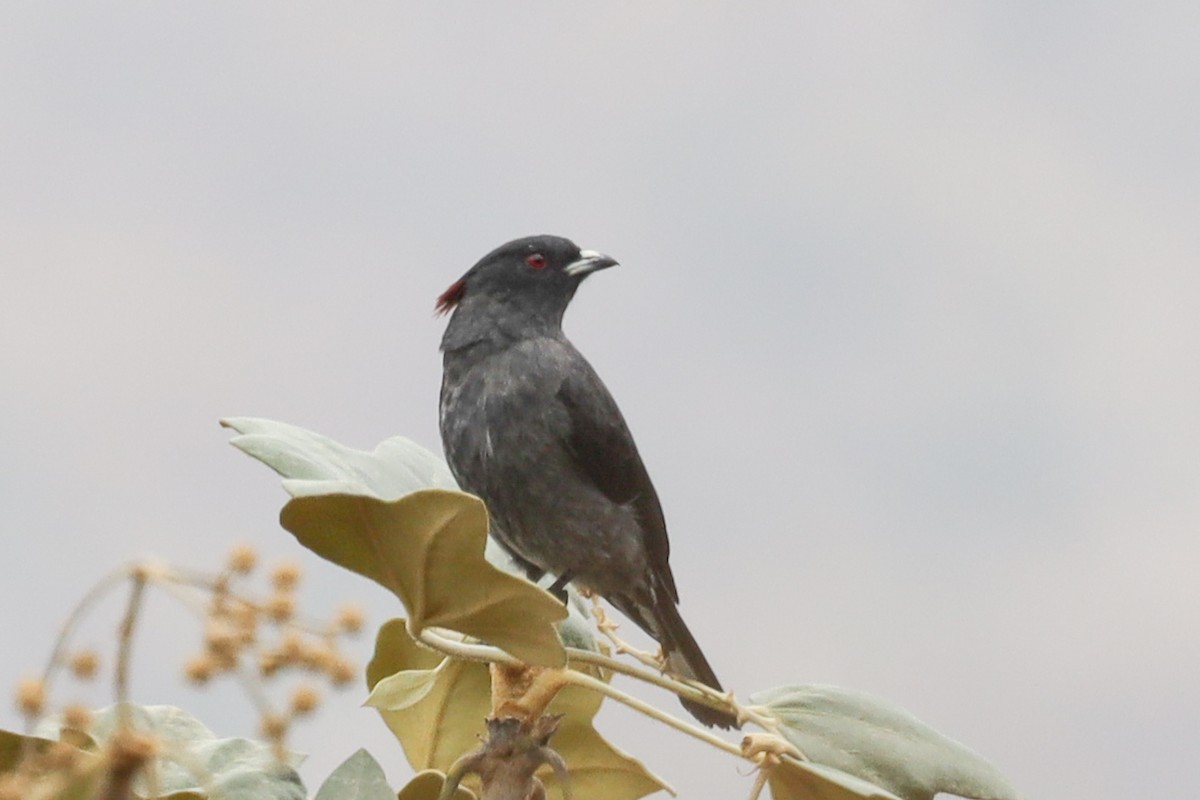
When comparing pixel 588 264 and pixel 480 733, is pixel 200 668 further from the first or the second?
pixel 588 264

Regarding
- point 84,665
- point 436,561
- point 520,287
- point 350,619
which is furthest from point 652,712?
point 520,287

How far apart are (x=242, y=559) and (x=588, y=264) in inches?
79.2

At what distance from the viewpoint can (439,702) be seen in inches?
80.1

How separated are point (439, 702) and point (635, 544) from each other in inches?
30.3

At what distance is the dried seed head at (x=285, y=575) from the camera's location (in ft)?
3.96

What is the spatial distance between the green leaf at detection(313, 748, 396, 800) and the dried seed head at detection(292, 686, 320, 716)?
0.52m

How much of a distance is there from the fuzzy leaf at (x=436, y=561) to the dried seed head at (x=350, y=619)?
0.75 ft

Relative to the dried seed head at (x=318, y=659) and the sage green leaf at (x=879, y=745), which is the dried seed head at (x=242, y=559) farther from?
the sage green leaf at (x=879, y=745)

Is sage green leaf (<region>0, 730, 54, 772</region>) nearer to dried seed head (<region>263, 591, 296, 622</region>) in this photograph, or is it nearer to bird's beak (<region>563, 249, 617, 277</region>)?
dried seed head (<region>263, 591, 296, 622</region>)

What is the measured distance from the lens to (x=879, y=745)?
183cm

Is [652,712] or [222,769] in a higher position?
[652,712]

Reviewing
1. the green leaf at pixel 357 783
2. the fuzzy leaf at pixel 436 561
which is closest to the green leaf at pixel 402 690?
the green leaf at pixel 357 783

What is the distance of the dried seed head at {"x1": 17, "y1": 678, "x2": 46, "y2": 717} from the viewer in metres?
1.06

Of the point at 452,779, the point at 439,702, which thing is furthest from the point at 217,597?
the point at 439,702
